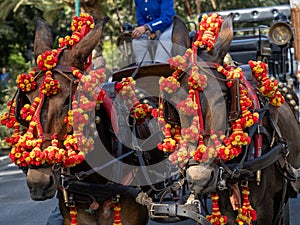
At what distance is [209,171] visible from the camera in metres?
4.82

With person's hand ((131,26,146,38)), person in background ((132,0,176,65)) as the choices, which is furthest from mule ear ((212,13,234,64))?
person's hand ((131,26,146,38))

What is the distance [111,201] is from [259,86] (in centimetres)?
183

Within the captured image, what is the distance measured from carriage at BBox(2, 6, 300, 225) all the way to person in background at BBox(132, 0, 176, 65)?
136 centimetres

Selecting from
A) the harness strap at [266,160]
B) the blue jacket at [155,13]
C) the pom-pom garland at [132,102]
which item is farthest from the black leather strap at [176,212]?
the blue jacket at [155,13]

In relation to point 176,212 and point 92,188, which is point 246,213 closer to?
point 176,212

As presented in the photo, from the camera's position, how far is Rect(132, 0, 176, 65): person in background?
7.16 metres

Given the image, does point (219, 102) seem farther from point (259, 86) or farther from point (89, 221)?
point (89, 221)

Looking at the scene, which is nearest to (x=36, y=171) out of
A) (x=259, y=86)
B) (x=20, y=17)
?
(x=259, y=86)

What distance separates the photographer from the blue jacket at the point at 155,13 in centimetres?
732

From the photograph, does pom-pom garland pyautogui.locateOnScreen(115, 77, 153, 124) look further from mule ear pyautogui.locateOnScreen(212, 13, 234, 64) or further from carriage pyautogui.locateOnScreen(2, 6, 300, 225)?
mule ear pyautogui.locateOnScreen(212, 13, 234, 64)

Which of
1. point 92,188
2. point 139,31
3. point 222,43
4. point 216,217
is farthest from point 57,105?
point 139,31

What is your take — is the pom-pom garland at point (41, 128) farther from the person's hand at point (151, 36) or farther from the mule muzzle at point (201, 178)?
the person's hand at point (151, 36)

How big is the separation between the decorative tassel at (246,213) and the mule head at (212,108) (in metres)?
0.55

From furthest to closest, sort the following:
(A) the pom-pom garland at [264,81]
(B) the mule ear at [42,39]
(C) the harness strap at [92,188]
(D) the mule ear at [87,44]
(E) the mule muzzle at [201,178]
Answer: (A) the pom-pom garland at [264,81] → (B) the mule ear at [42,39] → (C) the harness strap at [92,188] → (D) the mule ear at [87,44] → (E) the mule muzzle at [201,178]
